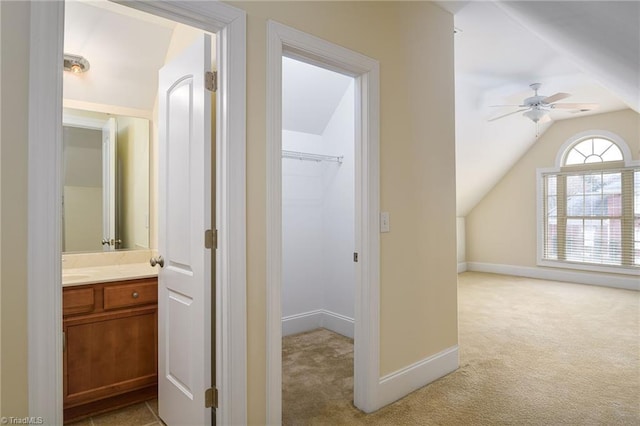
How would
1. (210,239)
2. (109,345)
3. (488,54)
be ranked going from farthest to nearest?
(488,54), (109,345), (210,239)

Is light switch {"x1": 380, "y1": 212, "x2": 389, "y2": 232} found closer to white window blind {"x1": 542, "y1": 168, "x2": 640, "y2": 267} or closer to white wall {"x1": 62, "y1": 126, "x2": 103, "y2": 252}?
white wall {"x1": 62, "y1": 126, "x2": 103, "y2": 252}

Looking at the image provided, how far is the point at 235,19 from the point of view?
161cm

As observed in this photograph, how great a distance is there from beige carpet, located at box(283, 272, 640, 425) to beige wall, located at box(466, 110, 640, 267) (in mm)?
2250

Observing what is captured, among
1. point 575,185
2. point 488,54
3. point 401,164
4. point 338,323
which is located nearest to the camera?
point 401,164

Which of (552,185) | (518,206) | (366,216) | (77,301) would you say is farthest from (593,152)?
(77,301)

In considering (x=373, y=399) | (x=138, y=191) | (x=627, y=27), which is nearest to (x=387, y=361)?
(x=373, y=399)

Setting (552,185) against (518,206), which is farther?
(518,206)

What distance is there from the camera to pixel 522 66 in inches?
148

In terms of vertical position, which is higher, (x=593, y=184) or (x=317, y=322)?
(x=593, y=184)

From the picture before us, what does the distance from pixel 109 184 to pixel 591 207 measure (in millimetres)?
6810

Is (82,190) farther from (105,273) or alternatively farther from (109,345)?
(109,345)

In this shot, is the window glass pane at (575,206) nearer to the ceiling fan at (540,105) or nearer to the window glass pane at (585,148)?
the window glass pane at (585,148)

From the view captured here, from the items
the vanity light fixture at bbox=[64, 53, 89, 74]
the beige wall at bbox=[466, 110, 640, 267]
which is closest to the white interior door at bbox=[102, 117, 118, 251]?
the vanity light fixture at bbox=[64, 53, 89, 74]

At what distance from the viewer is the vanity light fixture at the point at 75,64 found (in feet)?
7.86
